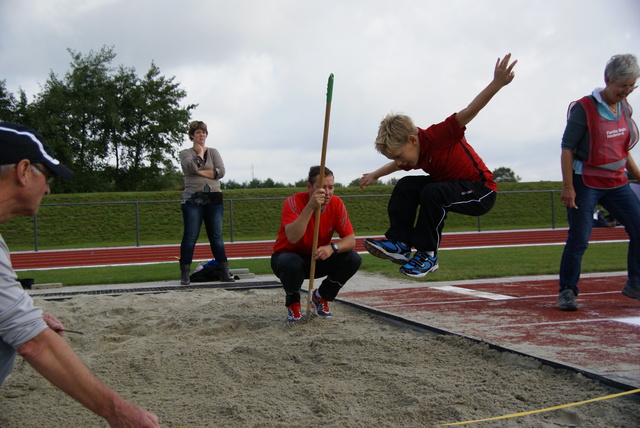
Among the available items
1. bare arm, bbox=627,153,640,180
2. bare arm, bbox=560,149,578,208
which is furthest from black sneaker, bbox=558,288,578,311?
bare arm, bbox=627,153,640,180

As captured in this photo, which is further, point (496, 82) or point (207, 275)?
point (207, 275)

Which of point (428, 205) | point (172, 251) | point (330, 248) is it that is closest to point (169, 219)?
point (172, 251)

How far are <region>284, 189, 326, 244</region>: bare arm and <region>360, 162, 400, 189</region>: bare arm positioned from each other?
349 millimetres

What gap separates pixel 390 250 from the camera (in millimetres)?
4523

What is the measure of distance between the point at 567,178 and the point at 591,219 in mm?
471

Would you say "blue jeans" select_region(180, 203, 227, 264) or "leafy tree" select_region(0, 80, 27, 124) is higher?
"leafy tree" select_region(0, 80, 27, 124)

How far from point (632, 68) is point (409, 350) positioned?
2.98 meters

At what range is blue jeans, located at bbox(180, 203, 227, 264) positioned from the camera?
7703 mm

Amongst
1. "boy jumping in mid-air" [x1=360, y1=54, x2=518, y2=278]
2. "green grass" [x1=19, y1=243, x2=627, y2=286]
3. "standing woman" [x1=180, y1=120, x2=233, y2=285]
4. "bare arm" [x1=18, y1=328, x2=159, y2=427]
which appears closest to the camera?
"bare arm" [x1=18, y1=328, x2=159, y2=427]

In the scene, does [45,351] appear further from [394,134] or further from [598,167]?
[598,167]

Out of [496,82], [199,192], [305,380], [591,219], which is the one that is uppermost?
[496,82]

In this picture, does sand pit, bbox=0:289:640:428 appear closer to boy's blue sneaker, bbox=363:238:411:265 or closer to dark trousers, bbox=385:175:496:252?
boy's blue sneaker, bbox=363:238:411:265

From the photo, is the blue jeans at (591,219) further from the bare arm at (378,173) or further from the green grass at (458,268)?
the green grass at (458,268)

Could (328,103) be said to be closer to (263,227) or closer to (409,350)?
(409,350)
